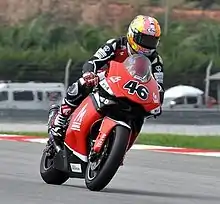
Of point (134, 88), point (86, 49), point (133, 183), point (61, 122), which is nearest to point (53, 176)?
point (61, 122)

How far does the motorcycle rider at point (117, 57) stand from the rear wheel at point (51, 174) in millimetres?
345

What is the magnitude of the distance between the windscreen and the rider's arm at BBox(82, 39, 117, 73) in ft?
0.73

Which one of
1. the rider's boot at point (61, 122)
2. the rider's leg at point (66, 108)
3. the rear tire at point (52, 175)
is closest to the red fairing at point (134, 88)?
the rider's leg at point (66, 108)

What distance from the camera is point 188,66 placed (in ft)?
146

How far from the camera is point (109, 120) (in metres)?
8.13

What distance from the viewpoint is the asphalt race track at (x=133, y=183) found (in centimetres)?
786

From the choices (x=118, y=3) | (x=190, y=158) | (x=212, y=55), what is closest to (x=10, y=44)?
(x=212, y=55)

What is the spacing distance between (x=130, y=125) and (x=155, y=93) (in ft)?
1.17

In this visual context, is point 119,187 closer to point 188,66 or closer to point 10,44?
point 188,66

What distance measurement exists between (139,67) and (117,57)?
41 cm

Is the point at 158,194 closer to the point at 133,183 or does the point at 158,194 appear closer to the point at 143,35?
the point at 133,183

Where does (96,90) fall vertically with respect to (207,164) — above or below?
above

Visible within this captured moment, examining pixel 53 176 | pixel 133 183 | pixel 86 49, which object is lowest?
pixel 86 49

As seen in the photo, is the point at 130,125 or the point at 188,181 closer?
the point at 130,125
